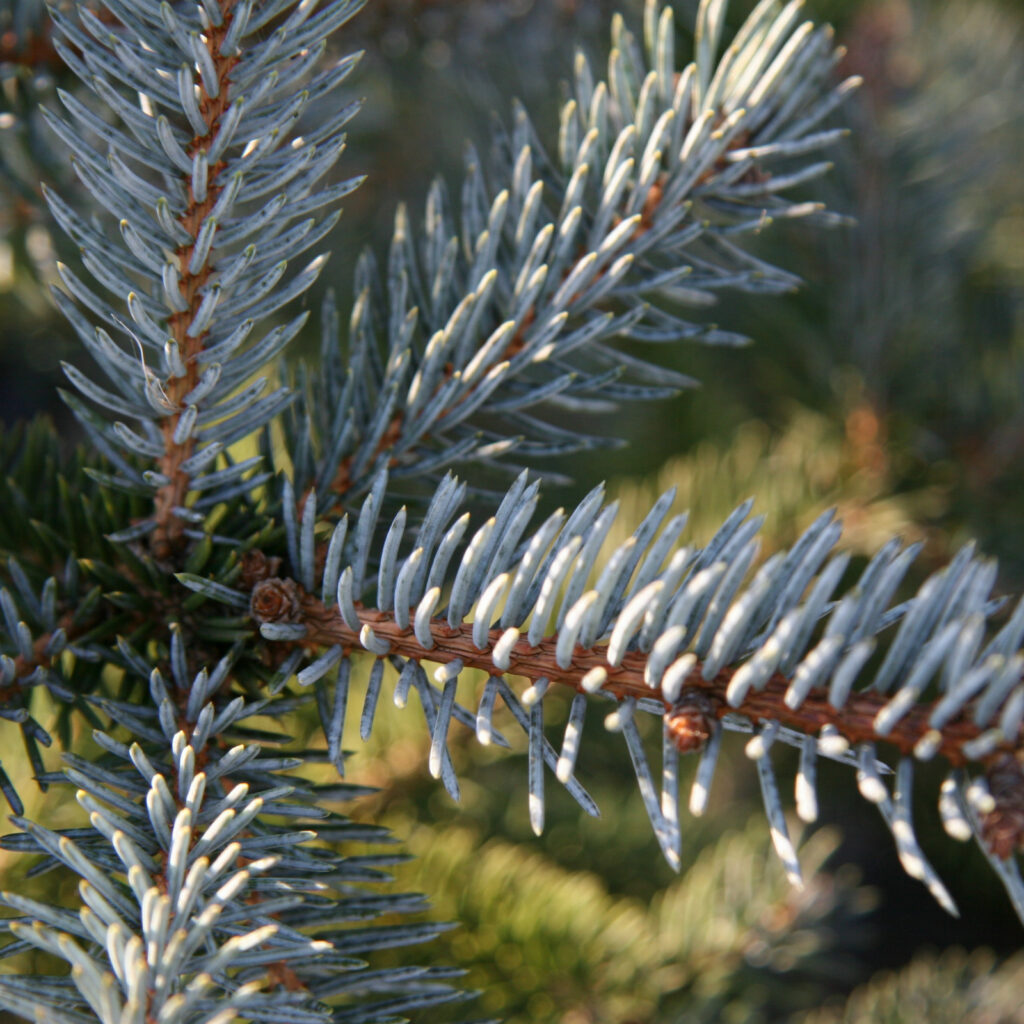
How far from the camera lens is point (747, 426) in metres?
0.73

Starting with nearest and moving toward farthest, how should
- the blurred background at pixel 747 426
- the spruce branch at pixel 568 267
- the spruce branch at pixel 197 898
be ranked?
the spruce branch at pixel 197 898
the spruce branch at pixel 568 267
the blurred background at pixel 747 426

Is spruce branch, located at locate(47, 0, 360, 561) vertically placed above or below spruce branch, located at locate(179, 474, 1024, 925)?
above

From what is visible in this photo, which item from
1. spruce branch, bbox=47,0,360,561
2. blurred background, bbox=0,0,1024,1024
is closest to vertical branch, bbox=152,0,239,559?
spruce branch, bbox=47,0,360,561

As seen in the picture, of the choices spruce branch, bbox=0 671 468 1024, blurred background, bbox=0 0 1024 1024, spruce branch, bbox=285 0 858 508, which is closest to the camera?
spruce branch, bbox=0 671 468 1024

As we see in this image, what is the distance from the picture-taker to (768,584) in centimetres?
25

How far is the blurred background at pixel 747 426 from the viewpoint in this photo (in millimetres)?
490

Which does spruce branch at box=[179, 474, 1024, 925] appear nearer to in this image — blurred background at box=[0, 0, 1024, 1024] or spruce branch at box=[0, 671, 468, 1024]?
spruce branch at box=[0, 671, 468, 1024]

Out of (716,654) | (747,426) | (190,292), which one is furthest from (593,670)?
(747,426)

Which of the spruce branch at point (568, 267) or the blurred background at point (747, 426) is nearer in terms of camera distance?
the spruce branch at point (568, 267)

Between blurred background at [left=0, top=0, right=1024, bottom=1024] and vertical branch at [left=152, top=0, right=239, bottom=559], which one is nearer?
vertical branch at [left=152, top=0, right=239, bottom=559]

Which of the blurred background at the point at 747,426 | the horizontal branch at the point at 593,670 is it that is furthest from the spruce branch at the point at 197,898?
the blurred background at the point at 747,426

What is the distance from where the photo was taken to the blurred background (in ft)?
1.61

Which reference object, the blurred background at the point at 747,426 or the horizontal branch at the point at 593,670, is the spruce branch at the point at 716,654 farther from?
the blurred background at the point at 747,426

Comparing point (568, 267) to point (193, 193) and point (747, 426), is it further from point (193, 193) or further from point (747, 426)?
point (747, 426)
